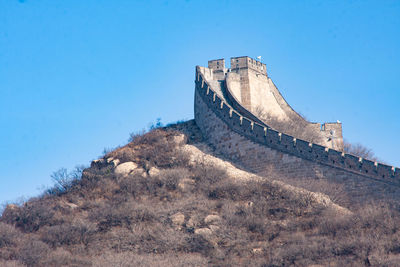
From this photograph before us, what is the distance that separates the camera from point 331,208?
2492 cm

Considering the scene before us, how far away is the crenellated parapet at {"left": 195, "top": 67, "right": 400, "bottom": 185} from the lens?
83.7 ft

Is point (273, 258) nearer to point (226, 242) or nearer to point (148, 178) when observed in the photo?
point (226, 242)

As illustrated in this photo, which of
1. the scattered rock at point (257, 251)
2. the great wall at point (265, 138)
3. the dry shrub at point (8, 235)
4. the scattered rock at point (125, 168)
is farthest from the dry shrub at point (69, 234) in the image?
the great wall at point (265, 138)

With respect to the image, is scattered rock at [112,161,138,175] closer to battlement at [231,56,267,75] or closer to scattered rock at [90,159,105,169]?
scattered rock at [90,159,105,169]

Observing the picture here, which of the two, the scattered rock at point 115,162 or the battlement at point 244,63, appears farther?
the battlement at point 244,63

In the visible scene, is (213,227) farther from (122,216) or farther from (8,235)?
(8,235)

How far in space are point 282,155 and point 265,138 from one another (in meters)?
1.46

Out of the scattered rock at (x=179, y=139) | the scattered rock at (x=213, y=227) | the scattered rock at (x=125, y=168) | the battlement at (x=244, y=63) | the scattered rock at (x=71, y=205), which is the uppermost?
the battlement at (x=244, y=63)

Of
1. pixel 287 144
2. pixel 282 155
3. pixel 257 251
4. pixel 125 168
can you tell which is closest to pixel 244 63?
pixel 287 144

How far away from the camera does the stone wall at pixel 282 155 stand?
25500mm

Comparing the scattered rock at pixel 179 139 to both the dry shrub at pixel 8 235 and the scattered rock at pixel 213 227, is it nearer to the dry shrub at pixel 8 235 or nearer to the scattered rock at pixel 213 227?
the scattered rock at pixel 213 227

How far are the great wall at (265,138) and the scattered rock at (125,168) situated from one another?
15.3 ft

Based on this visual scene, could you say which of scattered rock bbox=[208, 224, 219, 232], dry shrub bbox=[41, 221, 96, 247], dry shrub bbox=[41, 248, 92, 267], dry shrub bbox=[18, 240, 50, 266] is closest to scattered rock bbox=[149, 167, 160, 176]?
dry shrub bbox=[41, 221, 96, 247]

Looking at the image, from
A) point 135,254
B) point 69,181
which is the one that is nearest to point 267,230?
point 135,254
